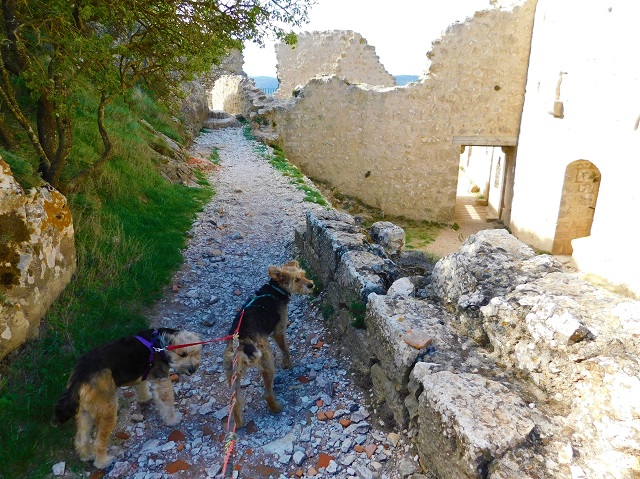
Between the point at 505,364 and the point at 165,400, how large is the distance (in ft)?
8.75

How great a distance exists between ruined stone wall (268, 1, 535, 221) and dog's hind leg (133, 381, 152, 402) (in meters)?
11.4

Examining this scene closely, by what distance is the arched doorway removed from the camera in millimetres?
10383

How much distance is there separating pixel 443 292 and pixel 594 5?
8.90 meters

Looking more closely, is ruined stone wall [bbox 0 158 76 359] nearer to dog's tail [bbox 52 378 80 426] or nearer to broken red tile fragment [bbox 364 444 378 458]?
dog's tail [bbox 52 378 80 426]

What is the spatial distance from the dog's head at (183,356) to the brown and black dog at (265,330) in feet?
0.98

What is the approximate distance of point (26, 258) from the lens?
12.6ft

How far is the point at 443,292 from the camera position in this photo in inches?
155

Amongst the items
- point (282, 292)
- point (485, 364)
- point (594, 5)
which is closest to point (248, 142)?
point (594, 5)

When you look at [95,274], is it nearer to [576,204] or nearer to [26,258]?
[26,258]

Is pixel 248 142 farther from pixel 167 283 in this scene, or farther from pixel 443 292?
pixel 443 292

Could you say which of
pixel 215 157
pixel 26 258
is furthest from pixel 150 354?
pixel 215 157

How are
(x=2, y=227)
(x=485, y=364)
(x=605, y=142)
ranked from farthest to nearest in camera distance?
→ 1. (x=605, y=142)
2. (x=2, y=227)
3. (x=485, y=364)

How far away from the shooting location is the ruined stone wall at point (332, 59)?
1917cm

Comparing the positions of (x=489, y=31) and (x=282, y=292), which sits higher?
(x=489, y=31)
